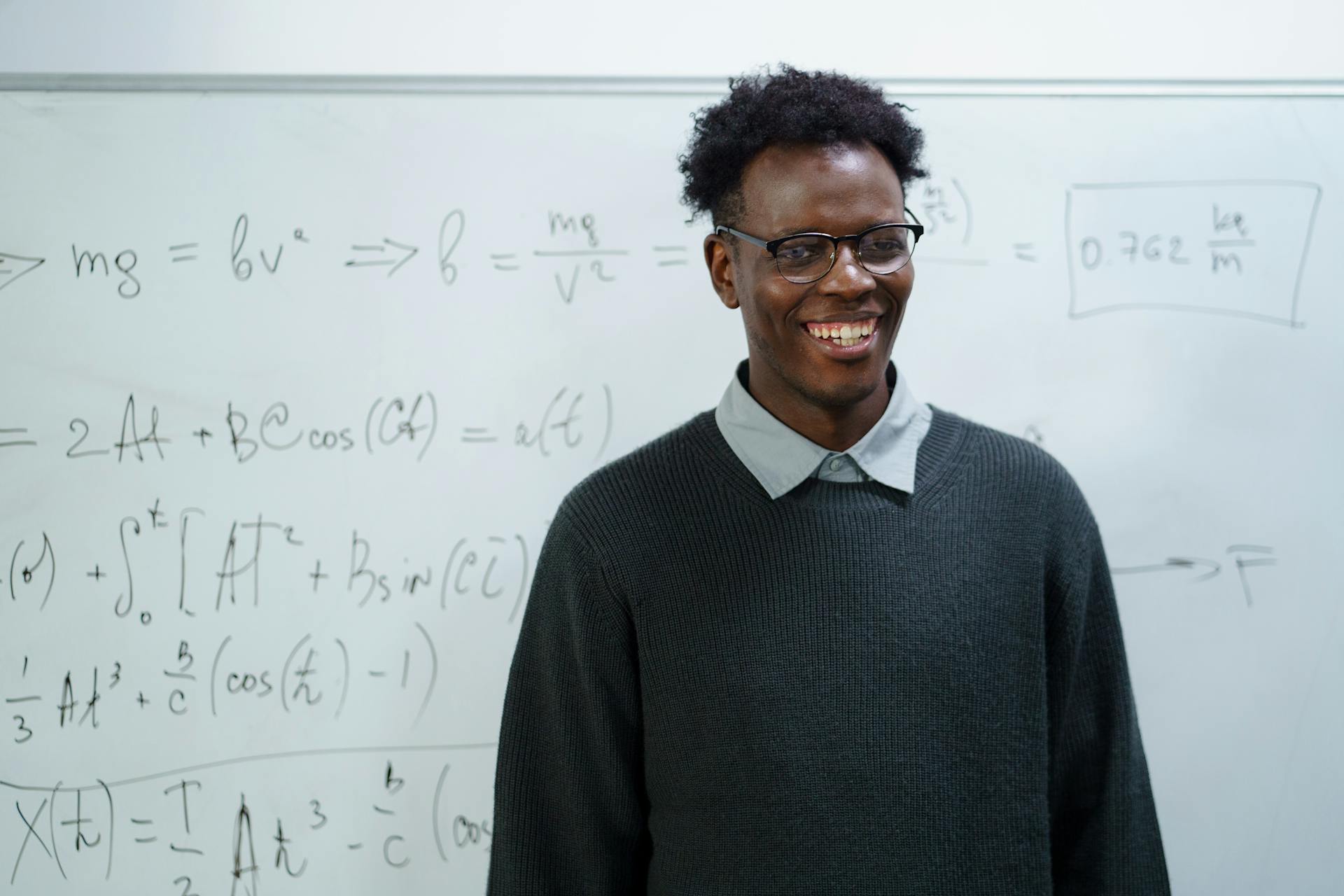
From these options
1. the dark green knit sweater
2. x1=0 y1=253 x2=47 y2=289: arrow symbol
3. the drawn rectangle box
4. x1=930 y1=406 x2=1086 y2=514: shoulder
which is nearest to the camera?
the dark green knit sweater

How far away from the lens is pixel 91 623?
121cm

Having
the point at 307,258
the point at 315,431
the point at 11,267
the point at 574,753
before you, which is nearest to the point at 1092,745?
the point at 574,753

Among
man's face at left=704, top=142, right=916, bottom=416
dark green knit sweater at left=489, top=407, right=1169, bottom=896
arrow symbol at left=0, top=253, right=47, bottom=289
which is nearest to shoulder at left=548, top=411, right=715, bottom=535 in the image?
dark green knit sweater at left=489, top=407, right=1169, bottom=896

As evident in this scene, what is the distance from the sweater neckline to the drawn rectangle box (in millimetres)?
410

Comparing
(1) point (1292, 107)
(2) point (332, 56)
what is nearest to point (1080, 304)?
(1) point (1292, 107)

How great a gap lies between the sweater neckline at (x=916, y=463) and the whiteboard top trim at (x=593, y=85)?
494mm

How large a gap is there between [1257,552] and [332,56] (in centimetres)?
138

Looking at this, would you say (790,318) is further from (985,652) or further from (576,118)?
(576,118)

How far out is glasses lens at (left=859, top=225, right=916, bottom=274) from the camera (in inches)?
36.8

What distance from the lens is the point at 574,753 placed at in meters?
0.98

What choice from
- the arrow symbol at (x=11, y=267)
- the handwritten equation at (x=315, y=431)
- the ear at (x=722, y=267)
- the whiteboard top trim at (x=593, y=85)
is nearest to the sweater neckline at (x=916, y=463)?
the ear at (x=722, y=267)

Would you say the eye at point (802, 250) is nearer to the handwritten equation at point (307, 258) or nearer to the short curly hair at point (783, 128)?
the short curly hair at point (783, 128)

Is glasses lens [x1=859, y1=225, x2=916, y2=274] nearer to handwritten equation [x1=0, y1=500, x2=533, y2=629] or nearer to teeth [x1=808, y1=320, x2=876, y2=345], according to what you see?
teeth [x1=808, y1=320, x2=876, y2=345]

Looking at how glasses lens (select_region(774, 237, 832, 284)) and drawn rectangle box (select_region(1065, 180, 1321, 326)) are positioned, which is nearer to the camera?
glasses lens (select_region(774, 237, 832, 284))
